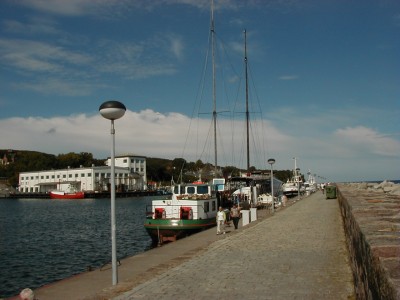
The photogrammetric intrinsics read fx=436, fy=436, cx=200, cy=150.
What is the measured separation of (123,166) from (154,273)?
169578 mm

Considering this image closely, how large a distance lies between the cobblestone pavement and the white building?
14043 cm

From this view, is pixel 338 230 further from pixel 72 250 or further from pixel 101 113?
pixel 72 250

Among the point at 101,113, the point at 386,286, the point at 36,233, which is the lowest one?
the point at 36,233

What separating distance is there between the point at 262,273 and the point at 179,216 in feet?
62.2

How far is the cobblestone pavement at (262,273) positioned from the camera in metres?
9.23

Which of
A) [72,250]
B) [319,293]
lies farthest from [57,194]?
[319,293]

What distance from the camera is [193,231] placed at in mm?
29422

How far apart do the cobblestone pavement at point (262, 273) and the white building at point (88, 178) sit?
140429mm

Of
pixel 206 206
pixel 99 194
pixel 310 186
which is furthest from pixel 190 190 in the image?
pixel 99 194

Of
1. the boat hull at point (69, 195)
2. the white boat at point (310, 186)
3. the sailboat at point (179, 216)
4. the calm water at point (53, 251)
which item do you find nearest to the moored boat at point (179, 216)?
the sailboat at point (179, 216)

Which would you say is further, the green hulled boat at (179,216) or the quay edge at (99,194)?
the quay edge at (99,194)

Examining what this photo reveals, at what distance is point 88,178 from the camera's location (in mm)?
156375

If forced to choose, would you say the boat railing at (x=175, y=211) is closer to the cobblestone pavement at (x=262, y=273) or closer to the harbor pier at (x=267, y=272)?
the harbor pier at (x=267, y=272)

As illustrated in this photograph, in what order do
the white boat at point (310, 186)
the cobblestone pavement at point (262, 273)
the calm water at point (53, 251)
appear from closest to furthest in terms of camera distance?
the cobblestone pavement at point (262, 273) → the calm water at point (53, 251) → the white boat at point (310, 186)
